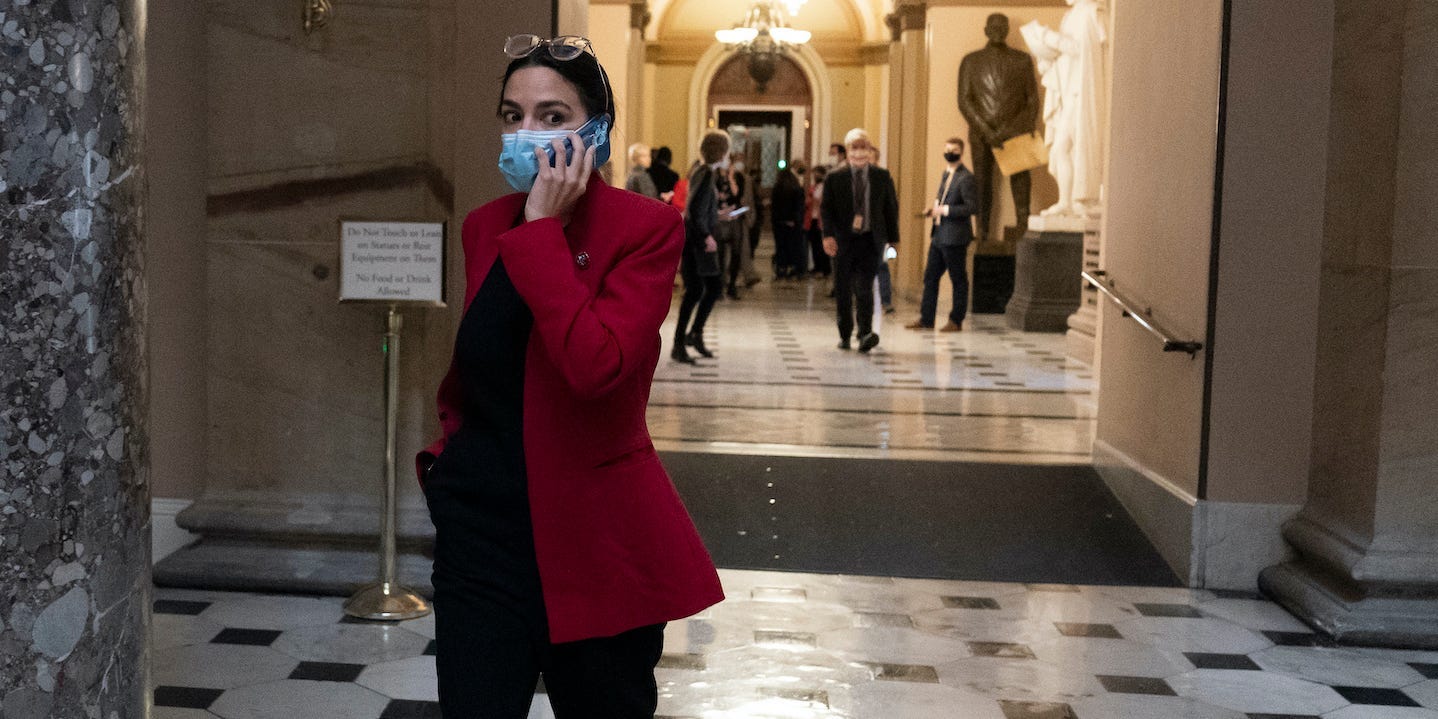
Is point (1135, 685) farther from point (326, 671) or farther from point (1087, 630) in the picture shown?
point (326, 671)

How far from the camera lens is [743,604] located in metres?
5.33

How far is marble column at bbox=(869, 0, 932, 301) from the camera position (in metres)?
19.5

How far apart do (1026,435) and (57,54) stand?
257 inches

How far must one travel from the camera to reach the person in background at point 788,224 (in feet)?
73.3

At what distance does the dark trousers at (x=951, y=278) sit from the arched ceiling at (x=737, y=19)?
13646 millimetres

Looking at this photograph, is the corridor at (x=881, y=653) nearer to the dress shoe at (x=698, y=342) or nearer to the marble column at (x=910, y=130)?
the dress shoe at (x=698, y=342)

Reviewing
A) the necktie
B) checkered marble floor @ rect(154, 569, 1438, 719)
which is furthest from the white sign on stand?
the necktie

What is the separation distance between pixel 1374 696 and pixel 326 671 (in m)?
2.83

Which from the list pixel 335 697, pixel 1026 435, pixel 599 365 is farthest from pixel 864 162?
pixel 599 365

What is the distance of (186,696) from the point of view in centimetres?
423

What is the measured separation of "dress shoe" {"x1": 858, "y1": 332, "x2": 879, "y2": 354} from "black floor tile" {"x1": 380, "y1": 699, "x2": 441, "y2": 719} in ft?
26.7

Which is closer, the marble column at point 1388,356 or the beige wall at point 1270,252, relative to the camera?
the marble column at point 1388,356

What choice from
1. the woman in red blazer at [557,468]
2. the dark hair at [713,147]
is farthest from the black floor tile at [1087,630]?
the dark hair at [713,147]

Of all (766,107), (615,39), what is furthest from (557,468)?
(766,107)
